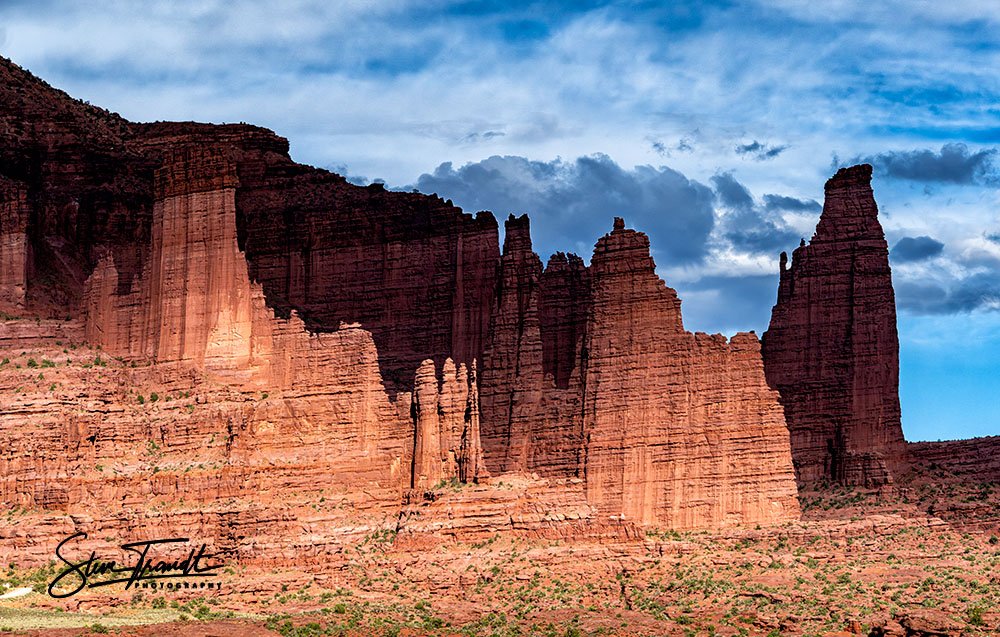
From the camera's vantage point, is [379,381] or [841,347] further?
[841,347]

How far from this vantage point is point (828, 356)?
153500 mm

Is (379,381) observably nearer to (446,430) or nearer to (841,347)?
(446,430)

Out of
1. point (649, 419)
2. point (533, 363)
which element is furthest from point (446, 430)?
point (649, 419)

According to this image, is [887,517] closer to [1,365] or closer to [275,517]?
[275,517]

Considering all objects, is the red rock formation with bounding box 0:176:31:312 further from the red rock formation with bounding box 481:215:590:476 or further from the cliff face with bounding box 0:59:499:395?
the red rock formation with bounding box 481:215:590:476

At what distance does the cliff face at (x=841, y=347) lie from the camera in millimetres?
151750
